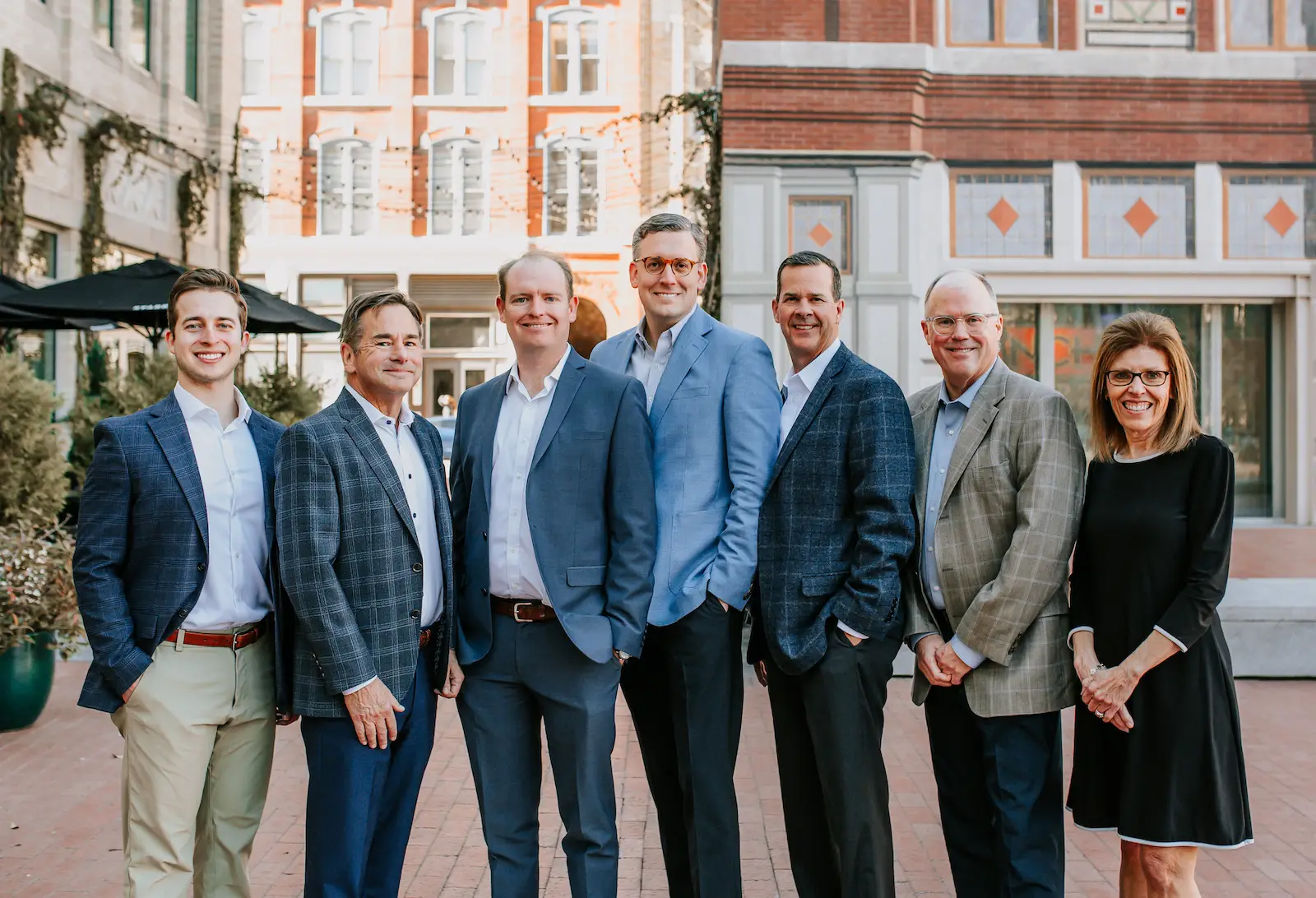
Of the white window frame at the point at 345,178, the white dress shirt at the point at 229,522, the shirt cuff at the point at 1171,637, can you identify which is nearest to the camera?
the shirt cuff at the point at 1171,637

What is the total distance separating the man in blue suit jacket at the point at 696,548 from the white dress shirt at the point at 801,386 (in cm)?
8

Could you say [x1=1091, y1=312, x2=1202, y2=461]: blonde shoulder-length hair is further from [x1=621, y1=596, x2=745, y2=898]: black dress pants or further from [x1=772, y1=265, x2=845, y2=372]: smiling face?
[x1=621, y1=596, x2=745, y2=898]: black dress pants

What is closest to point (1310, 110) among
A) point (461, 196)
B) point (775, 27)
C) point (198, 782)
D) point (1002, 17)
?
point (1002, 17)

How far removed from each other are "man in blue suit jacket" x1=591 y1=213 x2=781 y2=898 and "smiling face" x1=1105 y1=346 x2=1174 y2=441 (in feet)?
3.28

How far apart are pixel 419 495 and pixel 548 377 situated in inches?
20.4

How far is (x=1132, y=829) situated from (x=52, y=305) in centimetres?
838

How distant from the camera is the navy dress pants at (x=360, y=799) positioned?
3.16 meters

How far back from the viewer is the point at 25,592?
634 centimetres

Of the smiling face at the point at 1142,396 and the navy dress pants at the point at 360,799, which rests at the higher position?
the smiling face at the point at 1142,396

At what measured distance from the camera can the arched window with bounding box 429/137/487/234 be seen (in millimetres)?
29438

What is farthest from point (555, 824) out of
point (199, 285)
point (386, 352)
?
point (199, 285)

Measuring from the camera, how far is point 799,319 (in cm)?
356

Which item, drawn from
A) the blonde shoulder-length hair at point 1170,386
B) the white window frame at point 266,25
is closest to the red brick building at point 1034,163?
the blonde shoulder-length hair at point 1170,386

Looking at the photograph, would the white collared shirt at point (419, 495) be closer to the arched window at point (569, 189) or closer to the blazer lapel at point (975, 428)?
the blazer lapel at point (975, 428)
